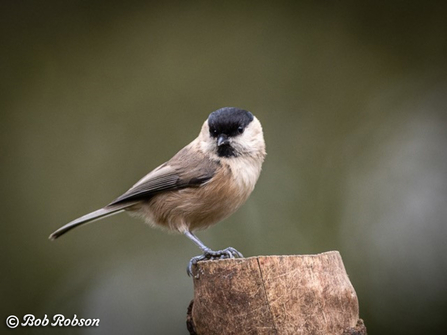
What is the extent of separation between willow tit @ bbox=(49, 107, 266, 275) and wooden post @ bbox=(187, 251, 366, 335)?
3.12 ft

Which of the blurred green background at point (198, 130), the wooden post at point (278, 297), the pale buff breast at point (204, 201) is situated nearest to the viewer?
the wooden post at point (278, 297)

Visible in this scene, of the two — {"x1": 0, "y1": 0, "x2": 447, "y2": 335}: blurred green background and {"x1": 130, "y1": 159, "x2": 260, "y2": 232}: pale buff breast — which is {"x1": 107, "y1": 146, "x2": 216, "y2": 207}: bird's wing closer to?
{"x1": 130, "y1": 159, "x2": 260, "y2": 232}: pale buff breast

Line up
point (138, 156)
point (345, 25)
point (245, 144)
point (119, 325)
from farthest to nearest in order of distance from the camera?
point (345, 25) < point (138, 156) < point (119, 325) < point (245, 144)

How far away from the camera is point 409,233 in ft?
16.5

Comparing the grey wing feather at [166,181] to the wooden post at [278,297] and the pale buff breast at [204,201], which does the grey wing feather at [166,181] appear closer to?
the pale buff breast at [204,201]

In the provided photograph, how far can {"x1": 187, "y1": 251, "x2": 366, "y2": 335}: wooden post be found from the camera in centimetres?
202

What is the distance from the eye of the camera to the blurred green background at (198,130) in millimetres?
4852

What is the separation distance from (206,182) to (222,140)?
24cm

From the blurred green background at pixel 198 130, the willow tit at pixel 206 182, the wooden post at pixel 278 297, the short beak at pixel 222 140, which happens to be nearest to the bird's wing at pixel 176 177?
the willow tit at pixel 206 182

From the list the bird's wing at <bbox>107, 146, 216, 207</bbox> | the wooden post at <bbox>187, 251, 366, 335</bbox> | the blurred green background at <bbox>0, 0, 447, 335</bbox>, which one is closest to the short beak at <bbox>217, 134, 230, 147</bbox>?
the bird's wing at <bbox>107, 146, 216, 207</bbox>

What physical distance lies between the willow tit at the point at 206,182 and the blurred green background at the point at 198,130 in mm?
1621

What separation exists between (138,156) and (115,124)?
40 cm

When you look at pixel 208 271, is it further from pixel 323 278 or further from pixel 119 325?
pixel 119 325

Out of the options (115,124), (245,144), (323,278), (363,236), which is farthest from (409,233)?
(323,278)
